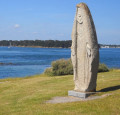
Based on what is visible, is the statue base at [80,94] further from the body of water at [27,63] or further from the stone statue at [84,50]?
the body of water at [27,63]

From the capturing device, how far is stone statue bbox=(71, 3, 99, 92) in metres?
11.3

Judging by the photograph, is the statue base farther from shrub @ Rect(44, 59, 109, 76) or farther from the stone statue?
shrub @ Rect(44, 59, 109, 76)

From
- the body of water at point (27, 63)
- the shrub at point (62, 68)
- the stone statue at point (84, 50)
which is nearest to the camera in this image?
the stone statue at point (84, 50)

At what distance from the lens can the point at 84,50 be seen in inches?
454

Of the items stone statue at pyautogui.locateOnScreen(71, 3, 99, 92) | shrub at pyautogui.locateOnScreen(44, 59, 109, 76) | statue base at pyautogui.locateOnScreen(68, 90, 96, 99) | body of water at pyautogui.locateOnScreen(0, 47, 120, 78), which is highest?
stone statue at pyautogui.locateOnScreen(71, 3, 99, 92)

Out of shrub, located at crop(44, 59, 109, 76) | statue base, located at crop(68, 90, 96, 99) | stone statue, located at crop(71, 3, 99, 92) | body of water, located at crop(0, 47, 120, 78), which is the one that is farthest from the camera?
body of water, located at crop(0, 47, 120, 78)

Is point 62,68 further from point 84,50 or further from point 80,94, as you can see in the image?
point 80,94

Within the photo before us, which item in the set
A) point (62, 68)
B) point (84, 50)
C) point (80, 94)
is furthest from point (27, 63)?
point (80, 94)

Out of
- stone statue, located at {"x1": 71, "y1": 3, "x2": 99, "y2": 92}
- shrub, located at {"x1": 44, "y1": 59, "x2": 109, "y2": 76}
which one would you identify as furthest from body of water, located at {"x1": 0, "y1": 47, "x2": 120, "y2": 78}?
stone statue, located at {"x1": 71, "y1": 3, "x2": 99, "y2": 92}

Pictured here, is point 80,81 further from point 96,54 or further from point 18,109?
point 18,109

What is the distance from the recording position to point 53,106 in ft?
32.7

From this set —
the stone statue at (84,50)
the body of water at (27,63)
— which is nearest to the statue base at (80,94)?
the stone statue at (84,50)

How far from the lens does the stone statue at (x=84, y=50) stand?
1128 centimetres

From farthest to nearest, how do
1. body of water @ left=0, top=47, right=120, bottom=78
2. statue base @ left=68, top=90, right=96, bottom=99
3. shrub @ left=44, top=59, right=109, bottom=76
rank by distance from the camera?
body of water @ left=0, top=47, right=120, bottom=78 < shrub @ left=44, top=59, right=109, bottom=76 < statue base @ left=68, top=90, right=96, bottom=99
